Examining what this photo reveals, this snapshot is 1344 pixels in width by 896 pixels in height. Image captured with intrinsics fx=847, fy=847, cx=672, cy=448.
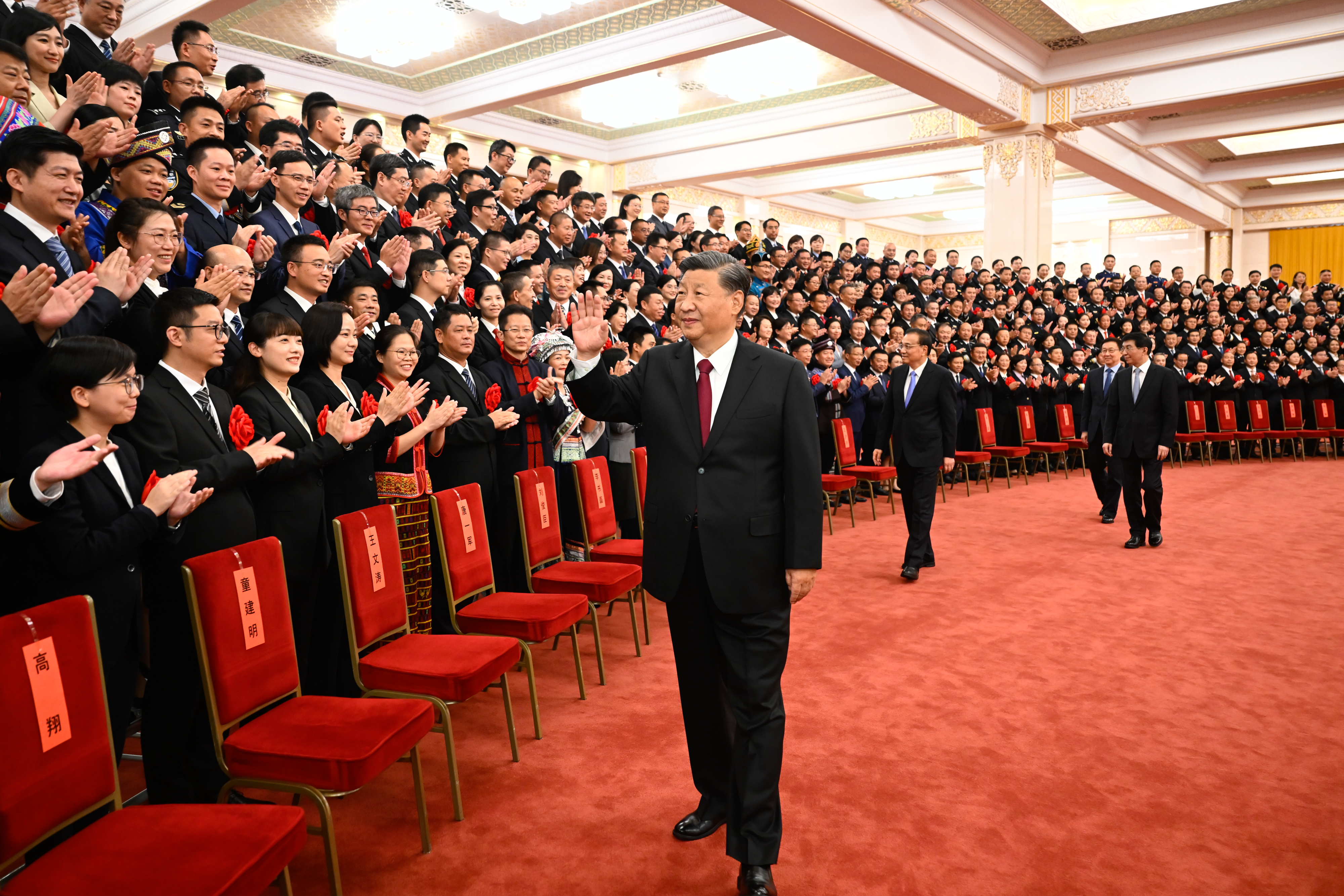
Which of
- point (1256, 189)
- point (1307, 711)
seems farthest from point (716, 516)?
point (1256, 189)

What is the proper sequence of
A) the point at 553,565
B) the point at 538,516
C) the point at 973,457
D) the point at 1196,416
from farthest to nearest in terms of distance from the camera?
the point at 1196,416, the point at 973,457, the point at 553,565, the point at 538,516

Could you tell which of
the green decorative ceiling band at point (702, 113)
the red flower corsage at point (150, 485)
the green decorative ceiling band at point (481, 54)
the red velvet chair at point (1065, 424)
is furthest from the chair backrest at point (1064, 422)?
the red flower corsage at point (150, 485)

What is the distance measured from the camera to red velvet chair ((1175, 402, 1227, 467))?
35.2ft

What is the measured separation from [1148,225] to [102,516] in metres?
23.4

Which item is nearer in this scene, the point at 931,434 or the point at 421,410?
the point at 421,410

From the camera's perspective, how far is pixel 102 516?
205cm

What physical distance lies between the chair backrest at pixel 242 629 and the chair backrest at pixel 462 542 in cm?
76

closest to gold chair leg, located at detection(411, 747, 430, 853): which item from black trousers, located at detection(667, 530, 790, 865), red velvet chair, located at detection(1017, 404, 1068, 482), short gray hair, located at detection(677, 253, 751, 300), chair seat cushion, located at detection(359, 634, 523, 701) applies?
chair seat cushion, located at detection(359, 634, 523, 701)

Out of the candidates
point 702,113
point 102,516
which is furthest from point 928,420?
point 702,113

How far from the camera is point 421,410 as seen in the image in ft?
11.9

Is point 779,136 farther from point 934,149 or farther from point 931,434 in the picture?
point 931,434

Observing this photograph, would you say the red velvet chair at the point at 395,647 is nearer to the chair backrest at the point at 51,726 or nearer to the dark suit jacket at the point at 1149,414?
the chair backrest at the point at 51,726

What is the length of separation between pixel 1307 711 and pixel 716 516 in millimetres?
2678

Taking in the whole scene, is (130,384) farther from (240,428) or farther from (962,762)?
(962,762)
